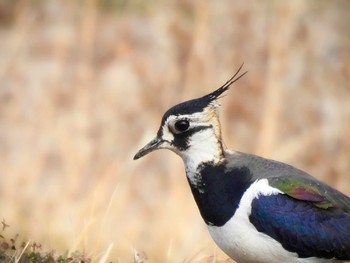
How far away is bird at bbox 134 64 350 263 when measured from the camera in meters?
8.05

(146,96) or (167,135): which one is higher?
(146,96)

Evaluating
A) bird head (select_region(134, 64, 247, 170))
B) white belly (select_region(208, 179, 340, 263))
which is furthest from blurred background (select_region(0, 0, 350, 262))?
white belly (select_region(208, 179, 340, 263))

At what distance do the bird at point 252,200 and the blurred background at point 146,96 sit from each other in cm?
737

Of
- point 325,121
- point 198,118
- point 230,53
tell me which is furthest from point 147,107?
point 198,118

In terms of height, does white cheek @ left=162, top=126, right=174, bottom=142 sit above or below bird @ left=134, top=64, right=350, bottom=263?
above

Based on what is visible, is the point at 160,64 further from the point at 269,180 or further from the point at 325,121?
the point at 269,180

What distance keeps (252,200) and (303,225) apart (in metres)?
0.37

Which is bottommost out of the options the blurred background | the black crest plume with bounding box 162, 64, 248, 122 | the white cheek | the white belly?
the white belly

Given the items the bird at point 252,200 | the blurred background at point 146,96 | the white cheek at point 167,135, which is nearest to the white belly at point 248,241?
the bird at point 252,200

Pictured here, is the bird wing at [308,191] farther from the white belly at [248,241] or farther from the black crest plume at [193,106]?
the black crest plume at [193,106]

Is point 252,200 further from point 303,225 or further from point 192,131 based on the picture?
point 192,131

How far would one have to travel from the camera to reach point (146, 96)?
21.3 m

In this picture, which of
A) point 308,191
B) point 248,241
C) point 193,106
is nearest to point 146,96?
point 193,106

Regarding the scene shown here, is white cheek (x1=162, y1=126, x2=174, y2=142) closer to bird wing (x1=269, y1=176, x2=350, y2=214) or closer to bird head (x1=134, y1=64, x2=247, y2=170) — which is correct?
bird head (x1=134, y1=64, x2=247, y2=170)
